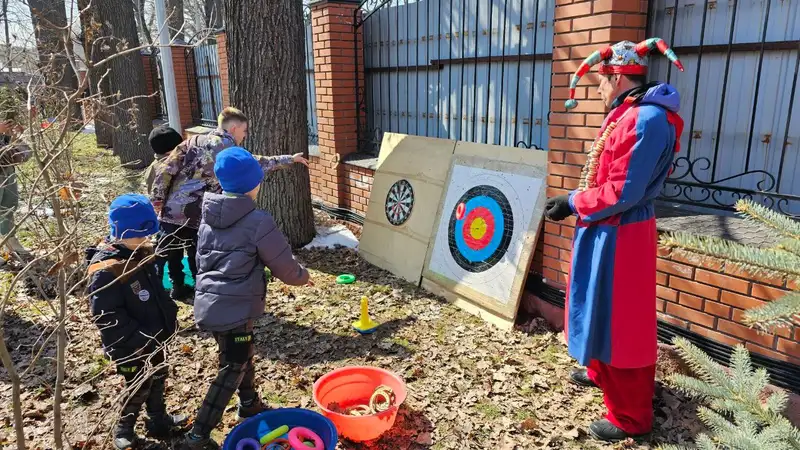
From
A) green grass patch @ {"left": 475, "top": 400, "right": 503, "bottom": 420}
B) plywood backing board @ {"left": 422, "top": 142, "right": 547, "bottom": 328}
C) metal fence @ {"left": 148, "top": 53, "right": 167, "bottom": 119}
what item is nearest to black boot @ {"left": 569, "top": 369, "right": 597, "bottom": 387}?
green grass patch @ {"left": 475, "top": 400, "right": 503, "bottom": 420}

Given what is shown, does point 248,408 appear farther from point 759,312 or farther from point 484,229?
point 759,312

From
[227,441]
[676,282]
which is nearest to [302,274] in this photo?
[227,441]

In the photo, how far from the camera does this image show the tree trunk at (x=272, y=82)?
17.8 ft

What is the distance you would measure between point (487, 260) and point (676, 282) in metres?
1.50

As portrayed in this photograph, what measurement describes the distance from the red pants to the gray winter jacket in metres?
1.89

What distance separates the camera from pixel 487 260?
4434mm

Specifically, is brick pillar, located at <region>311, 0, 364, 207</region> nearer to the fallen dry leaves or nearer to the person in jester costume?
the fallen dry leaves

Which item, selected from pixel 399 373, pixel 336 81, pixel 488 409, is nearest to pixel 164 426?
pixel 399 373

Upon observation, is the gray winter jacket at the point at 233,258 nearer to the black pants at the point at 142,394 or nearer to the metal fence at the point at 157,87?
the black pants at the point at 142,394

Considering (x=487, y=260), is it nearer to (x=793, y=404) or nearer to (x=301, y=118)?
(x=793, y=404)

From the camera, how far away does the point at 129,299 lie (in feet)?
8.61

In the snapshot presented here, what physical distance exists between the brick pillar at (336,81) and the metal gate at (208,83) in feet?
15.4

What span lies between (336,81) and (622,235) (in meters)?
4.61

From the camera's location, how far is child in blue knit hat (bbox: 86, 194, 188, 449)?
2.53m
